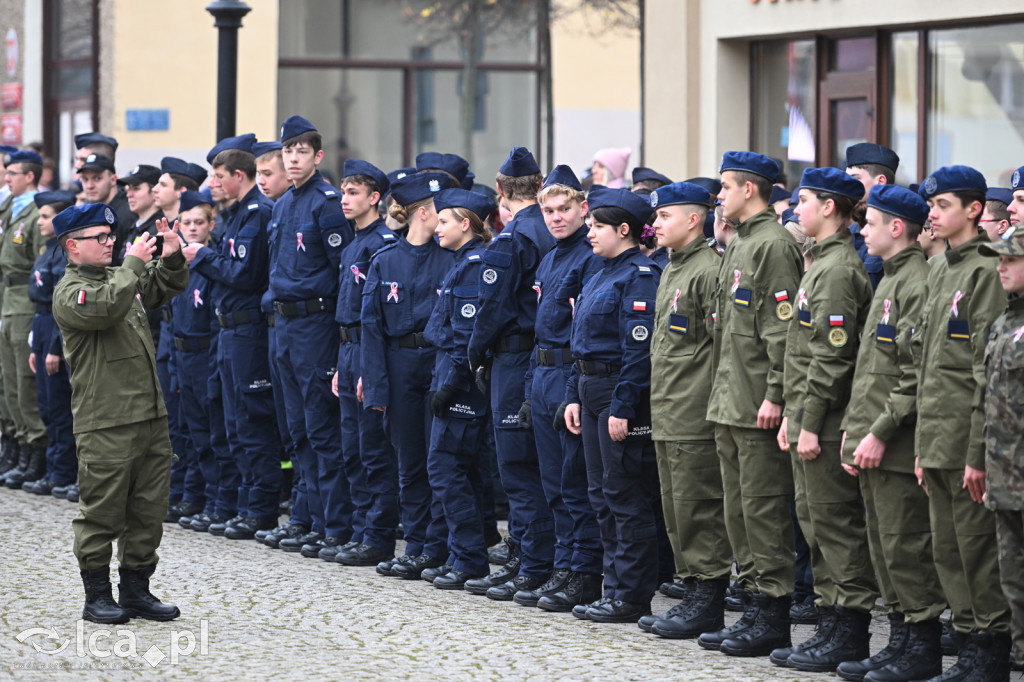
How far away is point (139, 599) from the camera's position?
8078mm

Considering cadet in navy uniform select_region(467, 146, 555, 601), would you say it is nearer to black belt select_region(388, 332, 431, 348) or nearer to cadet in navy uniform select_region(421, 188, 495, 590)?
cadet in navy uniform select_region(421, 188, 495, 590)

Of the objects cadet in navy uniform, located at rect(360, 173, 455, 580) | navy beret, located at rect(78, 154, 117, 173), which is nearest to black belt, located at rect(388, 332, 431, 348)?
cadet in navy uniform, located at rect(360, 173, 455, 580)

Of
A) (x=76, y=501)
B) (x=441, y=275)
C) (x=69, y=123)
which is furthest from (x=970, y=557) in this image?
(x=69, y=123)

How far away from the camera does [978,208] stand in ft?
22.6

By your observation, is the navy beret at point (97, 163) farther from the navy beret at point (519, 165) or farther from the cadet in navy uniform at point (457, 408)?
the navy beret at point (519, 165)

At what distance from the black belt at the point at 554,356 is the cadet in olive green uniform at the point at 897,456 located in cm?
181

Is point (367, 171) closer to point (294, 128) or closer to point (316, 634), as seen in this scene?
point (294, 128)

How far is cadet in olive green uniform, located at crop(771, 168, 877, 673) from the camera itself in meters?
7.15

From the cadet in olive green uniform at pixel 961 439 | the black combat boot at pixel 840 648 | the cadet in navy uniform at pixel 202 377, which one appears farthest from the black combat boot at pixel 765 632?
the cadet in navy uniform at pixel 202 377

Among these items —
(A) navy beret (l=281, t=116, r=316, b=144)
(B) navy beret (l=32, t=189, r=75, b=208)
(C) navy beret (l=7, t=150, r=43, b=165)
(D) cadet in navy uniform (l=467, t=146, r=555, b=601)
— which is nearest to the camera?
(D) cadet in navy uniform (l=467, t=146, r=555, b=601)

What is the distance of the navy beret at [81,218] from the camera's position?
807 centimetres

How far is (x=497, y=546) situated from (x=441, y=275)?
185 cm

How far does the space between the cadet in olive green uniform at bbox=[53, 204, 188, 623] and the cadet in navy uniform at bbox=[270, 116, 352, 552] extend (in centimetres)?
197

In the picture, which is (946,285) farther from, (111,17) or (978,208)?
(111,17)
